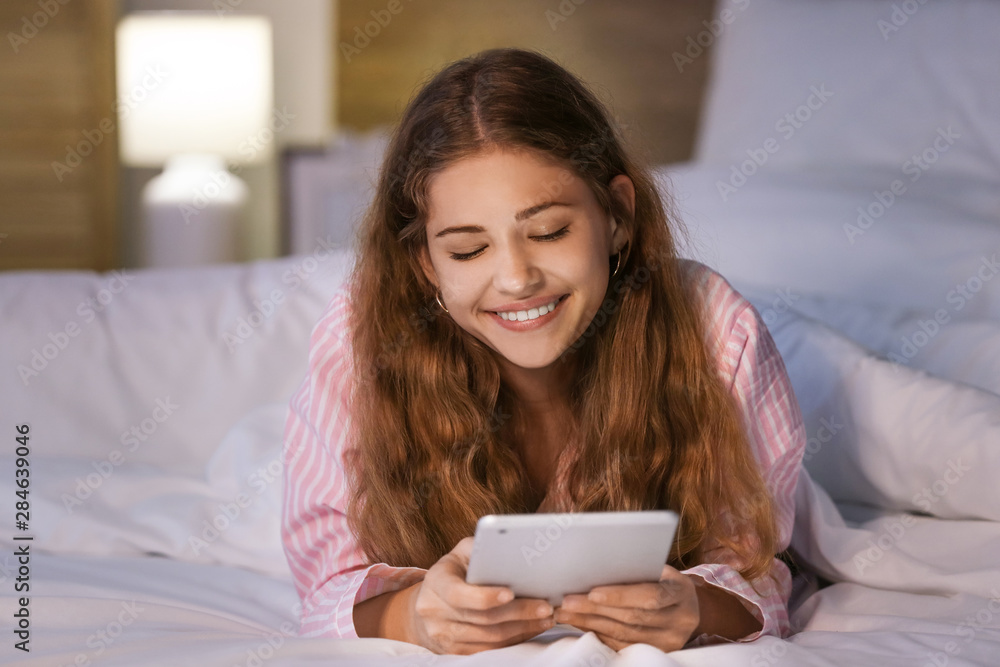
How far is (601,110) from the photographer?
3.65ft

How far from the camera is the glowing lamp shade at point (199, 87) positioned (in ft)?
10.0

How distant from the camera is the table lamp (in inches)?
120

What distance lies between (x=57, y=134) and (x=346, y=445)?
8.18 ft

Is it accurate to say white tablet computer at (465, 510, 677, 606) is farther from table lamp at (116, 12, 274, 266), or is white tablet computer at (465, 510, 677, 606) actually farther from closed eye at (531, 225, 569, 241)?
table lamp at (116, 12, 274, 266)

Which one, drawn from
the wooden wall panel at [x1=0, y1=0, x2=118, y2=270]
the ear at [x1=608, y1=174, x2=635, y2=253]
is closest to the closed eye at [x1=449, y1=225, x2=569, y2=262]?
the ear at [x1=608, y1=174, x2=635, y2=253]

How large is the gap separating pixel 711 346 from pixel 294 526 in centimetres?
53

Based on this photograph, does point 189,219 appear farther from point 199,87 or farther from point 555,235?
point 555,235

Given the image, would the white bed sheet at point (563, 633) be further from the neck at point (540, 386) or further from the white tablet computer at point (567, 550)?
the neck at point (540, 386)

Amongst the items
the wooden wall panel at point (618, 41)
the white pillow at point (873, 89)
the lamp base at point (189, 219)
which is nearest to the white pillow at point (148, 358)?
the white pillow at point (873, 89)

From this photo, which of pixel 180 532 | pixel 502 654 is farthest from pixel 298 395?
pixel 502 654

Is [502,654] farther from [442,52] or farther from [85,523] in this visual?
[442,52]

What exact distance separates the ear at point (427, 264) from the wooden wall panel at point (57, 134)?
2.40m

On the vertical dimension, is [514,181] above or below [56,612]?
above

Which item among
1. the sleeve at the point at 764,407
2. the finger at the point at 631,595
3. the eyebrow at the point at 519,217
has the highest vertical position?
the eyebrow at the point at 519,217
